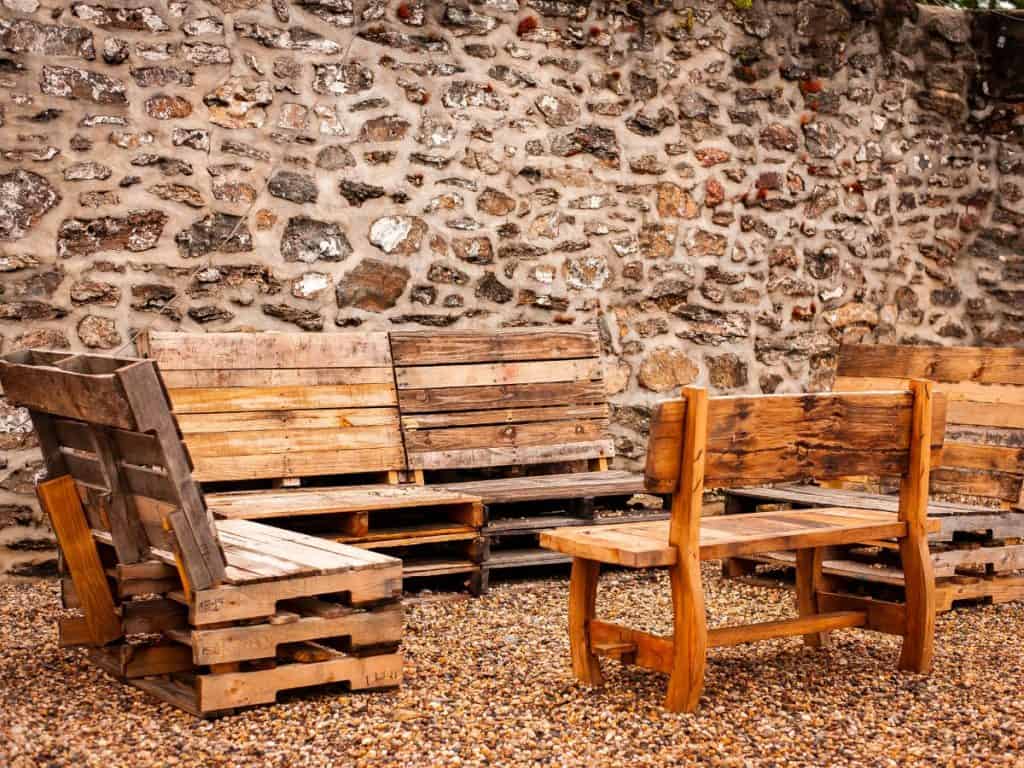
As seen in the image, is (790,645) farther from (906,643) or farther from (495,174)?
(495,174)

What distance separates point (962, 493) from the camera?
5.57 m

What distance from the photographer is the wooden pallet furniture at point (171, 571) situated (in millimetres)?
3566

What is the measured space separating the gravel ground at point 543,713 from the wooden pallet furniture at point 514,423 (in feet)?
3.21

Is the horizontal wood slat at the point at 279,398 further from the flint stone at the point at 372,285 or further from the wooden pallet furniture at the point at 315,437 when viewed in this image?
the flint stone at the point at 372,285

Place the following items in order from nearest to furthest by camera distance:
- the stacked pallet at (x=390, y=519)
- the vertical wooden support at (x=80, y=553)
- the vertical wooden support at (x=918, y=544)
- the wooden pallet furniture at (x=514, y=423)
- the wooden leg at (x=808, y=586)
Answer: the vertical wooden support at (x=80, y=553), the vertical wooden support at (x=918, y=544), the wooden leg at (x=808, y=586), the stacked pallet at (x=390, y=519), the wooden pallet furniture at (x=514, y=423)

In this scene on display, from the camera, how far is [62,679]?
4.12m

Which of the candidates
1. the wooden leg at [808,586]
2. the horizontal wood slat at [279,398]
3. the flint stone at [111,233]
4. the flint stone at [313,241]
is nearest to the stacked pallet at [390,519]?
the horizontal wood slat at [279,398]

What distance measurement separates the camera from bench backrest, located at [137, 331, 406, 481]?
5438 millimetres

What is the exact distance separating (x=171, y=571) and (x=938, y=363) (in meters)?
3.80

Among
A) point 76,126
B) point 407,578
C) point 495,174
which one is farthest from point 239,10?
point 407,578

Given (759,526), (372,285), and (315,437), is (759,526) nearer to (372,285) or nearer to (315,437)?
(315,437)

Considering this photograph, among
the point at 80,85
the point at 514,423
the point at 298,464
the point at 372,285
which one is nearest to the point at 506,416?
the point at 514,423

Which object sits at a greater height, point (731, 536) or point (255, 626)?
→ point (731, 536)

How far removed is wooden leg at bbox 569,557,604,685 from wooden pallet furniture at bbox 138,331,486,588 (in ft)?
4.10
